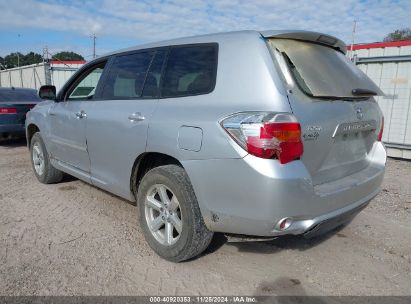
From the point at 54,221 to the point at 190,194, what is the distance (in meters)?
2.04

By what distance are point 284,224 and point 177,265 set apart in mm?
1104

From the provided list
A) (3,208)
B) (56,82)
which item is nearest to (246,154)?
(3,208)

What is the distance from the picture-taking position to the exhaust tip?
247 cm

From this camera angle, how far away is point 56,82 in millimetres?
16625

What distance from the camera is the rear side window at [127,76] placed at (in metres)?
3.57

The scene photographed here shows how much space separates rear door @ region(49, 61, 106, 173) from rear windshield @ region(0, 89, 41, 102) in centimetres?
532

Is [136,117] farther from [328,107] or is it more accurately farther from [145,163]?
[328,107]

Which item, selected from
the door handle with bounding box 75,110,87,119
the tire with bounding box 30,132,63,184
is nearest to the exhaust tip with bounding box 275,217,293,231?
the door handle with bounding box 75,110,87,119

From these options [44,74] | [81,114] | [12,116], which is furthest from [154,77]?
[44,74]

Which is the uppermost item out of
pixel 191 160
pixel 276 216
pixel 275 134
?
pixel 275 134

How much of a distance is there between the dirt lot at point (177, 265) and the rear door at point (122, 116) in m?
0.57

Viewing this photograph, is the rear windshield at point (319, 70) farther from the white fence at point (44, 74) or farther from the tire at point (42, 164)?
the white fence at point (44, 74)

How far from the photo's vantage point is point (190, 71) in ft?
10.1

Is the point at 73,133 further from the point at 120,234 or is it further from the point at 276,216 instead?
the point at 276,216
